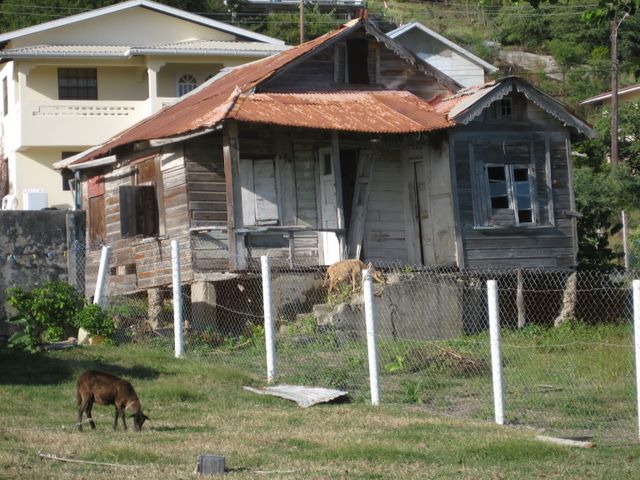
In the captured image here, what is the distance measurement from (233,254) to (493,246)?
15.2ft

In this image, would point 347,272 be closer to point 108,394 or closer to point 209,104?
point 209,104

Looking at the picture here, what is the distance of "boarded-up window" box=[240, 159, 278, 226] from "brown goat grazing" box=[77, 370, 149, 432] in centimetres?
942

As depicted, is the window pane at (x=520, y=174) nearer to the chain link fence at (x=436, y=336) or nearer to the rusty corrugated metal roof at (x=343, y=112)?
the chain link fence at (x=436, y=336)

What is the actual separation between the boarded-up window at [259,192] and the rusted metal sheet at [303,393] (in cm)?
676

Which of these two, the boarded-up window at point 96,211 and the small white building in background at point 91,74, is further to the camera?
the small white building in background at point 91,74

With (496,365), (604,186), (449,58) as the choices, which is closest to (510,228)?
(496,365)

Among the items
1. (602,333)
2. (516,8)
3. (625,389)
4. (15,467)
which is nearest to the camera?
(15,467)

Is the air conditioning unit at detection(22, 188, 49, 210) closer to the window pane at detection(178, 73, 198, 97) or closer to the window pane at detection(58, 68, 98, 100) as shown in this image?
the window pane at detection(58, 68, 98, 100)

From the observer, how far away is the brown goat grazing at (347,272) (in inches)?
804

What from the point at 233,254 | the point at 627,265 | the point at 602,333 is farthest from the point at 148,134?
the point at 627,265

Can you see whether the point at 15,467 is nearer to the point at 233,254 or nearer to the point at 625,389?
the point at 625,389

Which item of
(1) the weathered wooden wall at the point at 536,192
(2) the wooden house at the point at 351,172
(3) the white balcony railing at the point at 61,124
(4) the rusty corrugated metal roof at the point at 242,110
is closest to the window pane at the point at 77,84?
(3) the white balcony railing at the point at 61,124

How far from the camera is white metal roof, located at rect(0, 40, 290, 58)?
35281 mm

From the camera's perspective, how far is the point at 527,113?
22734 mm
